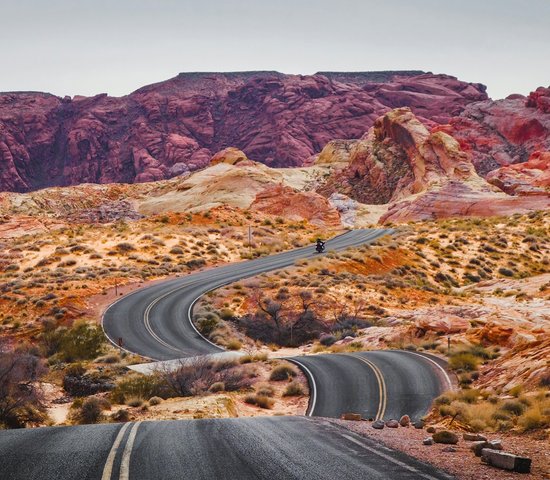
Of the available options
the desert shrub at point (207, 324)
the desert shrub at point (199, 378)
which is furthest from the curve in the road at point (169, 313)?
the desert shrub at point (199, 378)

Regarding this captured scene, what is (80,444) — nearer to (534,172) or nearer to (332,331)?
(332,331)

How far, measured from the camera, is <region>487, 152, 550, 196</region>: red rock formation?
87562 mm

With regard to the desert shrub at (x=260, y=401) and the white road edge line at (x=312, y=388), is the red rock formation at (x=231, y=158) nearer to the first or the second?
Answer: the white road edge line at (x=312, y=388)

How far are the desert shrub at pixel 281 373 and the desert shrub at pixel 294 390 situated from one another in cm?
178

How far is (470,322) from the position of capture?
3034cm

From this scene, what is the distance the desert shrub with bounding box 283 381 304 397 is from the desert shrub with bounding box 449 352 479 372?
627 centimetres

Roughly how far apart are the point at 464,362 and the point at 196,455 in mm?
16495

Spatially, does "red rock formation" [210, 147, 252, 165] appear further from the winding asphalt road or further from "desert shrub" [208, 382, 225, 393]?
the winding asphalt road

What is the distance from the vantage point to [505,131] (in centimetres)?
14312

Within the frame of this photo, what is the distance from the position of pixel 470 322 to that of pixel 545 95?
132083mm

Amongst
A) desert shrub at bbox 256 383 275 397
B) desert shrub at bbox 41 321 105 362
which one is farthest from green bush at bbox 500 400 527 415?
desert shrub at bbox 41 321 105 362

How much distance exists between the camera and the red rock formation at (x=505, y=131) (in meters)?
136

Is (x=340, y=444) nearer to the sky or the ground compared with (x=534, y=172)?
nearer to the ground

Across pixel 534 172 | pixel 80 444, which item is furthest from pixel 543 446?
pixel 534 172
